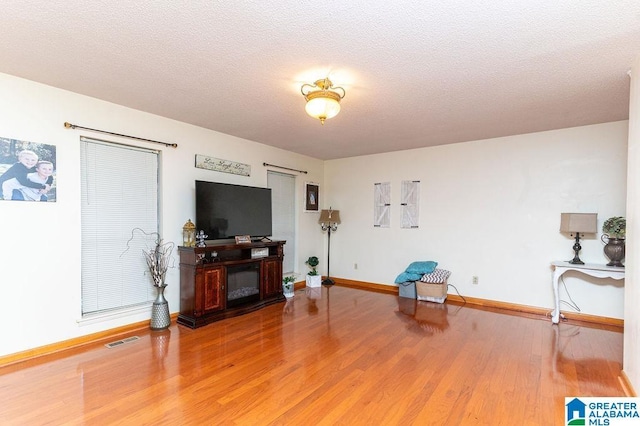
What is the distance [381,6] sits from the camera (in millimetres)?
1795

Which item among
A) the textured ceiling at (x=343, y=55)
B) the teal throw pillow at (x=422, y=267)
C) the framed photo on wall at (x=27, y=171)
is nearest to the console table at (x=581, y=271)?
the teal throw pillow at (x=422, y=267)

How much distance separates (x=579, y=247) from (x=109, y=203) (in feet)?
18.3

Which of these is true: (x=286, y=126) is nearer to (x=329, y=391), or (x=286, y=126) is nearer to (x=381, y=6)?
(x=381, y=6)

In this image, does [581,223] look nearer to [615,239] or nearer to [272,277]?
[615,239]

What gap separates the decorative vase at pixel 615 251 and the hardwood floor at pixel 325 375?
2.56 ft

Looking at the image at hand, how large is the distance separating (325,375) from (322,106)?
2208 millimetres

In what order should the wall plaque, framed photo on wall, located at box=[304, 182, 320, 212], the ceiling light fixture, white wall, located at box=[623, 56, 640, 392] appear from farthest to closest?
framed photo on wall, located at box=[304, 182, 320, 212]
the wall plaque
the ceiling light fixture
white wall, located at box=[623, 56, 640, 392]

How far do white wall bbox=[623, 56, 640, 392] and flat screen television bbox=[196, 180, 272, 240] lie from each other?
3.99 metres

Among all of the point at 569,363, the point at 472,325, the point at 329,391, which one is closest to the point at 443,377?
the point at 329,391

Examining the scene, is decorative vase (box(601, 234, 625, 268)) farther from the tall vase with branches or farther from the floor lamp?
the tall vase with branches

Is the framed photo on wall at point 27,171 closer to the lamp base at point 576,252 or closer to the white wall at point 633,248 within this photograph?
the white wall at point 633,248

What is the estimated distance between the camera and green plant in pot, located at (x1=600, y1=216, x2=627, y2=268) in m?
3.65

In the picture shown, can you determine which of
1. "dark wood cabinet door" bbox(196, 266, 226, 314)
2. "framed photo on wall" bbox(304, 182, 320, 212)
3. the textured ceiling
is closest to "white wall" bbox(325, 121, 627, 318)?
the textured ceiling

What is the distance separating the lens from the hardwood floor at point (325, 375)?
6.77 feet
